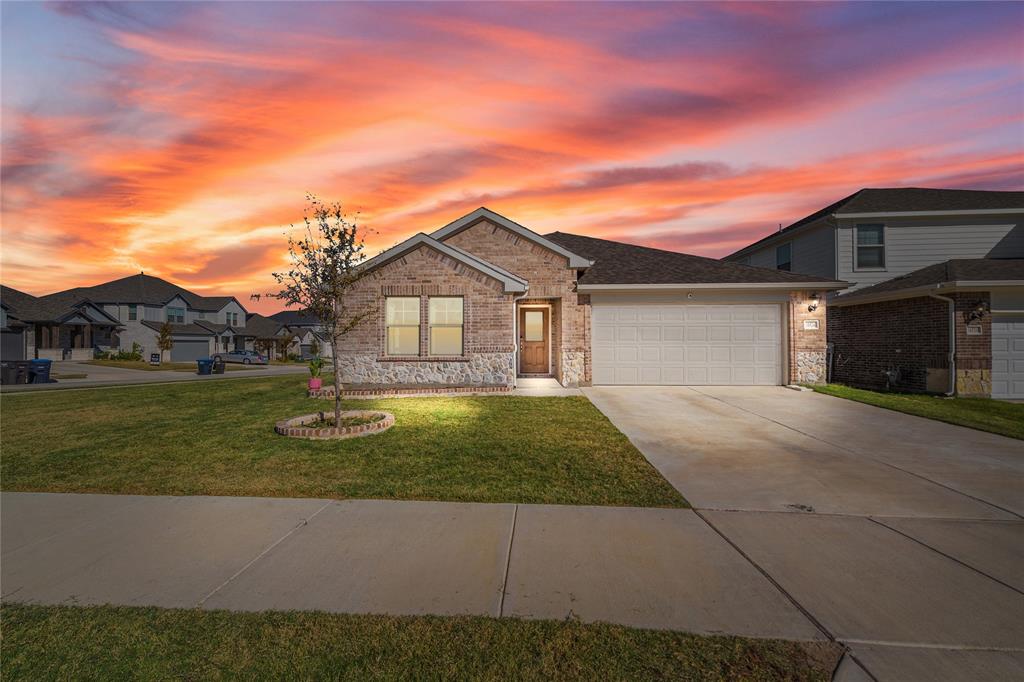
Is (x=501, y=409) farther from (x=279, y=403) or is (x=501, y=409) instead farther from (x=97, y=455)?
(x=97, y=455)

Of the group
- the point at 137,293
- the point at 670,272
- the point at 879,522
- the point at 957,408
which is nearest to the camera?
the point at 879,522

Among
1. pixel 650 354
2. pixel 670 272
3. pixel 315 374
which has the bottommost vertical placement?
pixel 315 374

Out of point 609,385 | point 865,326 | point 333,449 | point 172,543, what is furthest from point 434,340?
point 865,326

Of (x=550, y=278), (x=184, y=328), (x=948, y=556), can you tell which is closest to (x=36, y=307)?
(x=184, y=328)

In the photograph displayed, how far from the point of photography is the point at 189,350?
50.4 meters

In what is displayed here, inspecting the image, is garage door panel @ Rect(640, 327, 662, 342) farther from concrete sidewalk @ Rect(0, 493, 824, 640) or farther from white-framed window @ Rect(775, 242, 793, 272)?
concrete sidewalk @ Rect(0, 493, 824, 640)

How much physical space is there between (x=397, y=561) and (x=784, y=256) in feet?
75.2

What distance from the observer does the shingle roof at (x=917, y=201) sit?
17922 mm

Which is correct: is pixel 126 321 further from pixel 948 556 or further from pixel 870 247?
pixel 948 556

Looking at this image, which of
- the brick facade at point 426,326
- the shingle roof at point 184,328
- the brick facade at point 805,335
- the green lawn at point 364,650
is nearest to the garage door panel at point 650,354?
the brick facade at point 805,335

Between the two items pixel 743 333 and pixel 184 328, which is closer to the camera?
pixel 743 333

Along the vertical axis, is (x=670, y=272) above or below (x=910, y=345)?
above

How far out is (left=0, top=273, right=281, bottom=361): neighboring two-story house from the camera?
3762 cm

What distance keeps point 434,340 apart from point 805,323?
1211 cm
